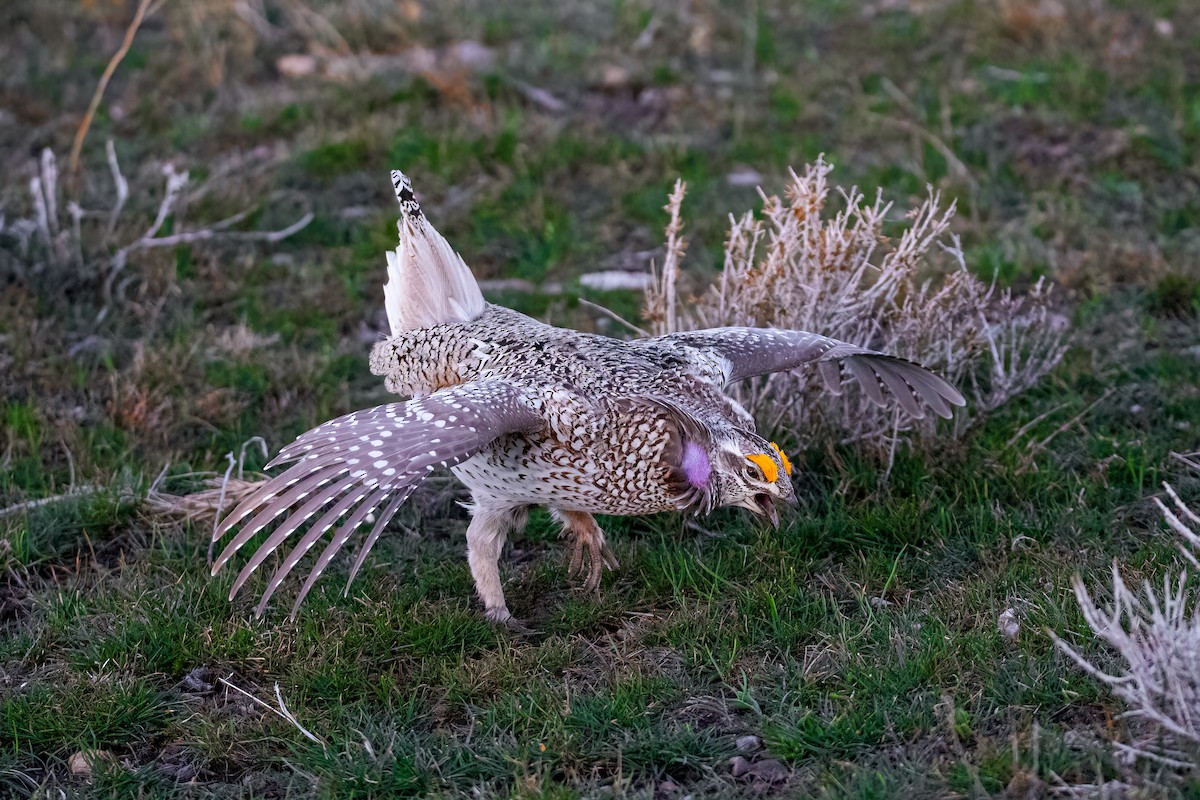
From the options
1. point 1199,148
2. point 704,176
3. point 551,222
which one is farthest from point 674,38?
point 1199,148

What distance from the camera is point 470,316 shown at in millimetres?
5004

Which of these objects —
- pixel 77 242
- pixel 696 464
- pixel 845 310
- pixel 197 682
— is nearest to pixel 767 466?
pixel 696 464

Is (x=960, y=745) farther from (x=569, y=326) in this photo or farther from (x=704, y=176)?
(x=704, y=176)

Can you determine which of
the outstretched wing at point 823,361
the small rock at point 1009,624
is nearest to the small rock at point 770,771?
the small rock at point 1009,624

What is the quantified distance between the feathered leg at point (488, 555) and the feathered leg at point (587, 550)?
0.81ft

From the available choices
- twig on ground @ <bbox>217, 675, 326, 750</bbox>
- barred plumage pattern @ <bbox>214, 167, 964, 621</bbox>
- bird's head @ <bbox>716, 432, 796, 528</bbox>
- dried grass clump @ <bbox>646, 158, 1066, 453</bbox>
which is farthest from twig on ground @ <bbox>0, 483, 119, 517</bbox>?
bird's head @ <bbox>716, 432, 796, 528</bbox>

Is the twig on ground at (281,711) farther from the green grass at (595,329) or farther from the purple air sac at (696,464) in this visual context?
the purple air sac at (696,464)

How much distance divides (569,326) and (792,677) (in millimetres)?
2686

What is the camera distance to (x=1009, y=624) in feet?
13.3

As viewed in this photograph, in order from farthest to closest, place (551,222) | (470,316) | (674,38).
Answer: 1. (674,38)
2. (551,222)
3. (470,316)

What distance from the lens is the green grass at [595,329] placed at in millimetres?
3814

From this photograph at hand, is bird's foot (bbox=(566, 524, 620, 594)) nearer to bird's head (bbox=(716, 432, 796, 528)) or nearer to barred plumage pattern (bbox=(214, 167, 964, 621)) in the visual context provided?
barred plumage pattern (bbox=(214, 167, 964, 621))

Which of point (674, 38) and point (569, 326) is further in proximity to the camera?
point (674, 38)

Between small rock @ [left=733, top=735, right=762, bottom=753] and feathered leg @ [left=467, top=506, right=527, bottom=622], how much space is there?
103 cm
